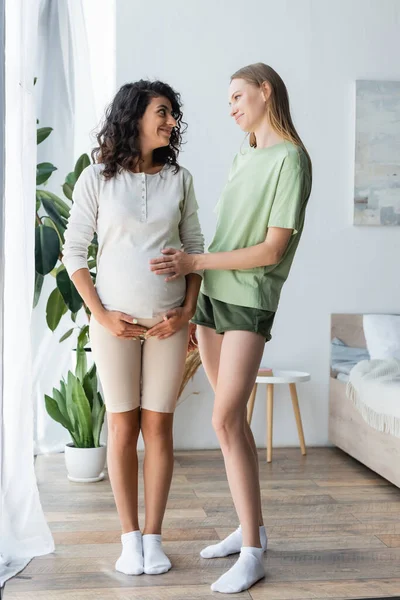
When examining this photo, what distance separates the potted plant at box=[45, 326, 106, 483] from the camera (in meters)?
3.51

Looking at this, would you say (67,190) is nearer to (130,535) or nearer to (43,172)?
(43,172)

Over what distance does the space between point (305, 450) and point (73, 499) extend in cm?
142

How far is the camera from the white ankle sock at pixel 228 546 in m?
2.47

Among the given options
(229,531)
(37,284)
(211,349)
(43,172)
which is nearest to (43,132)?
(43,172)

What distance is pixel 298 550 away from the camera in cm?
254

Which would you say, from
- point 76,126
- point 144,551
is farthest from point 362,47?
point 144,551

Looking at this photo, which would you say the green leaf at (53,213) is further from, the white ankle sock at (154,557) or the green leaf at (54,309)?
the white ankle sock at (154,557)

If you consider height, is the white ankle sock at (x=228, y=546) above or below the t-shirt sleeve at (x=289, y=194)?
below

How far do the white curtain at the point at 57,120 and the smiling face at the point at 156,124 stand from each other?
1157mm

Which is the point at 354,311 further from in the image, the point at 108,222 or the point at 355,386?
the point at 108,222

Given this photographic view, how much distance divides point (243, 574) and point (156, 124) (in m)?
1.30

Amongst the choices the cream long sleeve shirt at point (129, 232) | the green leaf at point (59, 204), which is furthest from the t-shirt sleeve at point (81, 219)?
the green leaf at point (59, 204)

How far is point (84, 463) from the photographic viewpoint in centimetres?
351

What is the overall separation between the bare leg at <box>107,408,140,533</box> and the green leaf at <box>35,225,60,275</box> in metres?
1.23
